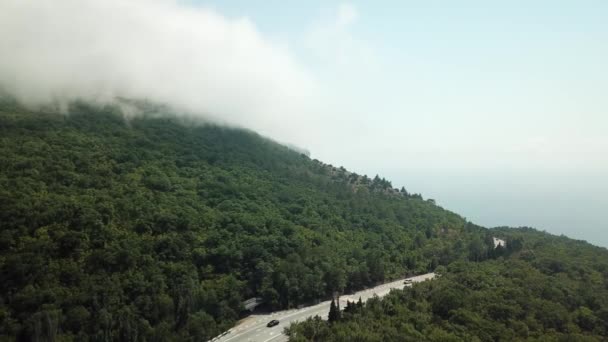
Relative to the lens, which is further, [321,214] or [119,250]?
[321,214]

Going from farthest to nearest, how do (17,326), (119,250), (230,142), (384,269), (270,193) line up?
(230,142), (270,193), (384,269), (119,250), (17,326)

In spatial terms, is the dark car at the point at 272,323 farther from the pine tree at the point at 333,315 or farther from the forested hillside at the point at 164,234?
the pine tree at the point at 333,315

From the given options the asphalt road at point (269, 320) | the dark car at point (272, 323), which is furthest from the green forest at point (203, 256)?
the dark car at point (272, 323)

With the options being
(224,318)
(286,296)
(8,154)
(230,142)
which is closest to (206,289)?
(224,318)

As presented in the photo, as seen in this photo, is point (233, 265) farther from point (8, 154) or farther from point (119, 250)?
point (8, 154)

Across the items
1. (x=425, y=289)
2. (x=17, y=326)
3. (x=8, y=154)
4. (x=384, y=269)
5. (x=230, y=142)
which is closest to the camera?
(x=17, y=326)

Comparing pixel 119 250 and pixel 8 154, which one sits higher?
pixel 8 154

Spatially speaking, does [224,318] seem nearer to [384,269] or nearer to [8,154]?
[384,269]

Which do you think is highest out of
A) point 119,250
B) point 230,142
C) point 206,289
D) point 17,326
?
point 230,142
